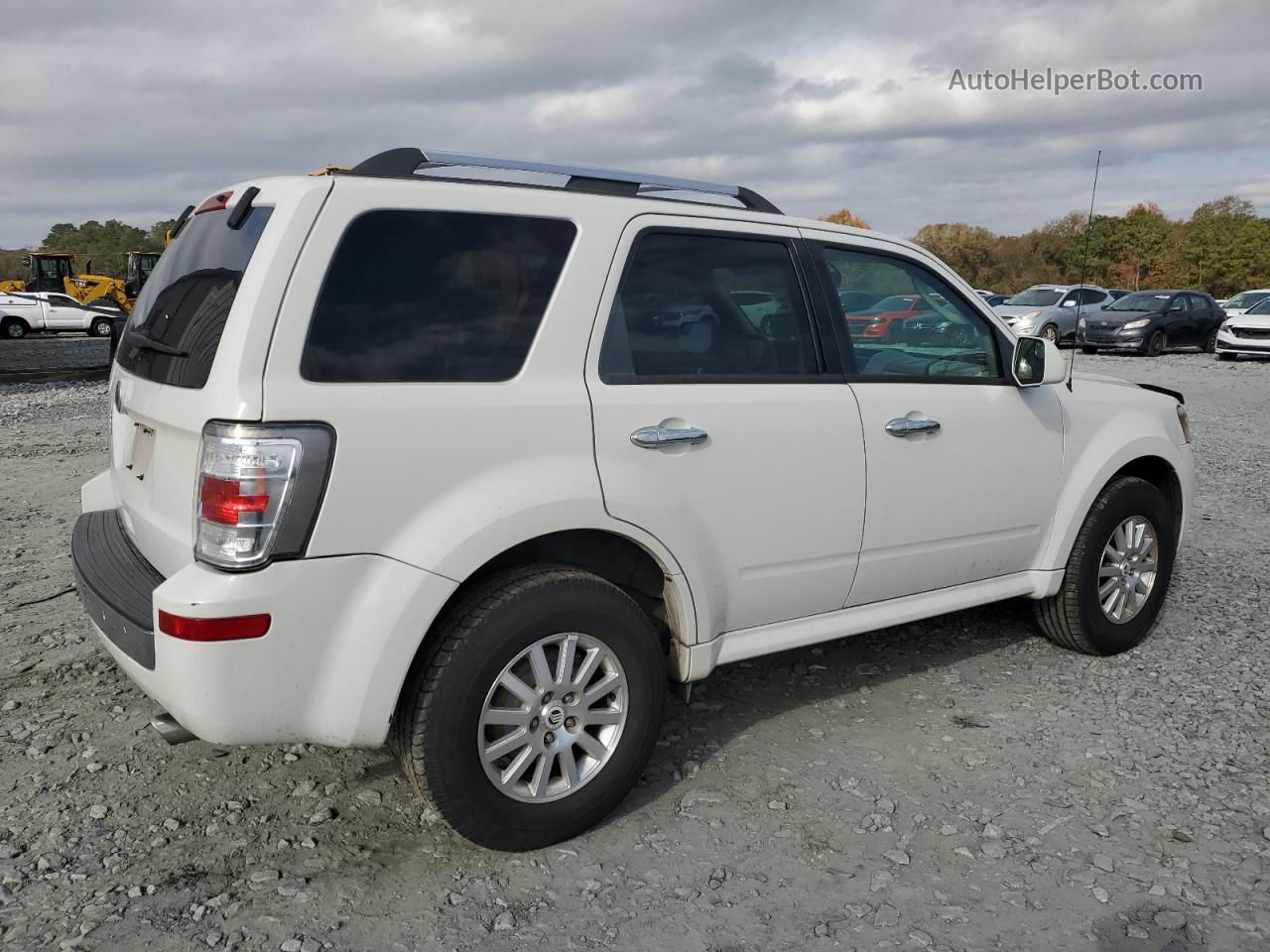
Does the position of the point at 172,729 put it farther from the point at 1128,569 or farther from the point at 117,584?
the point at 1128,569

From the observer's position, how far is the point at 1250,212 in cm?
7294

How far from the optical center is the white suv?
2707 millimetres

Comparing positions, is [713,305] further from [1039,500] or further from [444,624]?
[1039,500]

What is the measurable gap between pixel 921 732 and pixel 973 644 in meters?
1.14

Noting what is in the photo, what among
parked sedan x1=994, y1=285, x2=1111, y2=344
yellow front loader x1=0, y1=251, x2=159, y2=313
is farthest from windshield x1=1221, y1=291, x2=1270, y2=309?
yellow front loader x1=0, y1=251, x2=159, y2=313

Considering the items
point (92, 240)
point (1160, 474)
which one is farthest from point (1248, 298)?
point (92, 240)

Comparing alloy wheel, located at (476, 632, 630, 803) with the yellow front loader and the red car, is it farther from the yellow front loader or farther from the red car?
the yellow front loader

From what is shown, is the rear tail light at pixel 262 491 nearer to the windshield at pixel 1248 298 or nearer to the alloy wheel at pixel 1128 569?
the alloy wheel at pixel 1128 569

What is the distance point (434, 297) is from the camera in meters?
2.94

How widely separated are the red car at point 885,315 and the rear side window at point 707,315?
0.83 feet

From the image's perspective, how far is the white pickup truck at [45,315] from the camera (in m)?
28.3

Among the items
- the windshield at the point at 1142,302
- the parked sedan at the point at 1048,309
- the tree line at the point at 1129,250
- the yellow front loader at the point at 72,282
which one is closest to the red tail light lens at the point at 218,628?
the parked sedan at the point at 1048,309

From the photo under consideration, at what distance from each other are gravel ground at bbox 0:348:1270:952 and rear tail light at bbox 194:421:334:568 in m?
1.03

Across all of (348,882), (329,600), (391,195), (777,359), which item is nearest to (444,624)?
(329,600)
